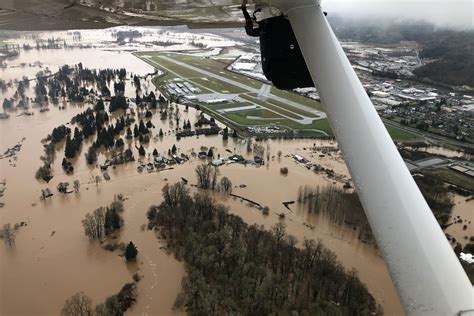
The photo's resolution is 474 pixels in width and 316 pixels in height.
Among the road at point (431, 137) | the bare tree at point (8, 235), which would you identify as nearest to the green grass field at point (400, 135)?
the road at point (431, 137)

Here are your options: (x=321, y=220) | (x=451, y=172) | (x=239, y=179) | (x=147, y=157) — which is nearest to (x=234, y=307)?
(x=321, y=220)

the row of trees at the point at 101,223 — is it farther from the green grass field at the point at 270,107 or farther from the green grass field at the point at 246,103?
the green grass field at the point at 270,107

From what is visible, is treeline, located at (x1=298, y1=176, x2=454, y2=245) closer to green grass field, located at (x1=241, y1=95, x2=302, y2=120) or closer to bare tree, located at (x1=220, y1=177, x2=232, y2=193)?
bare tree, located at (x1=220, y1=177, x2=232, y2=193)

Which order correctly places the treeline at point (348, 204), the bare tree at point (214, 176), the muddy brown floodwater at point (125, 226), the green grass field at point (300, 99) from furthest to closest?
the green grass field at point (300, 99) → the bare tree at point (214, 176) → the treeline at point (348, 204) → the muddy brown floodwater at point (125, 226)

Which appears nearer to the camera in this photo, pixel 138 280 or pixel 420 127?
pixel 138 280

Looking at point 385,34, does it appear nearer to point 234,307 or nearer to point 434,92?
→ point 434,92

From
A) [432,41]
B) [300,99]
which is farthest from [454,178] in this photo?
[432,41]

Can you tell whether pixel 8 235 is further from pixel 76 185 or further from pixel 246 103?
pixel 246 103
